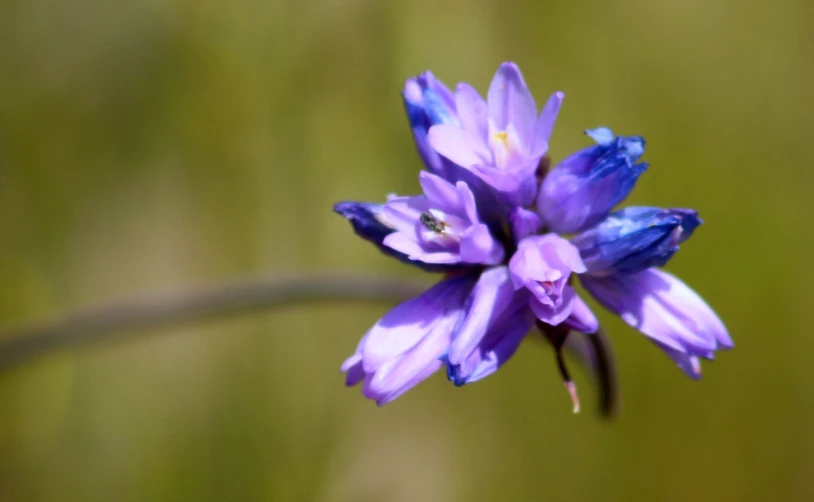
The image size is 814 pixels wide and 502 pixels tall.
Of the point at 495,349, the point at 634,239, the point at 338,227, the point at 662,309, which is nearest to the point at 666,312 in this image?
the point at 662,309

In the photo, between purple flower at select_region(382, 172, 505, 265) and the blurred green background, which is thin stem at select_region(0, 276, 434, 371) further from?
the blurred green background

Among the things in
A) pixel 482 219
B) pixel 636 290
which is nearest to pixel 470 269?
pixel 482 219

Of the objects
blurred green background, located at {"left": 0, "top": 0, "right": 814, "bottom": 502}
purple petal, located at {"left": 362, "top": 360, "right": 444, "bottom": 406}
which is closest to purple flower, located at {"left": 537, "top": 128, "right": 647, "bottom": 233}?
purple petal, located at {"left": 362, "top": 360, "right": 444, "bottom": 406}

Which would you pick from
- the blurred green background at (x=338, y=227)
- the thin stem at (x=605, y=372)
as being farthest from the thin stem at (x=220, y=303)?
the blurred green background at (x=338, y=227)

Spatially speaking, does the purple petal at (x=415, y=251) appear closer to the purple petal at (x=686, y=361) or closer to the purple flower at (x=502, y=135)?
the purple flower at (x=502, y=135)

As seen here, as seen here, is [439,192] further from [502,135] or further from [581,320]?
[581,320]


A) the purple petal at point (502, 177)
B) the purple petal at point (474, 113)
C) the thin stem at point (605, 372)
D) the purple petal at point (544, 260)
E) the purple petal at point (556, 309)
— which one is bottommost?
the thin stem at point (605, 372)
